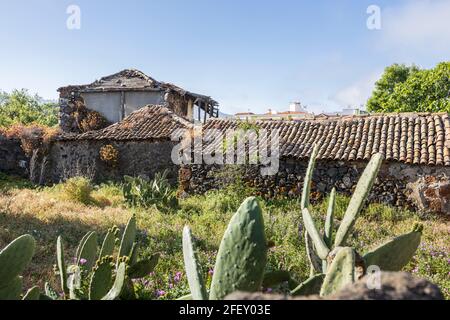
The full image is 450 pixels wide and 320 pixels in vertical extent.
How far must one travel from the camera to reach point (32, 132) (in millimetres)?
21641

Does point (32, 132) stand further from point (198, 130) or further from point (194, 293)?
point (194, 293)

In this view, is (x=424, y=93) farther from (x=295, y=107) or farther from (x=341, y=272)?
(x=341, y=272)

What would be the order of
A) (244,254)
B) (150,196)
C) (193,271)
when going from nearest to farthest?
1. (244,254)
2. (193,271)
3. (150,196)

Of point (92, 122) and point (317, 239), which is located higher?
point (92, 122)

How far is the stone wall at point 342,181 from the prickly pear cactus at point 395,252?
10910mm

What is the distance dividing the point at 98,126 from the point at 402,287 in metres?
24.7

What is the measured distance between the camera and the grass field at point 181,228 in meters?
6.88

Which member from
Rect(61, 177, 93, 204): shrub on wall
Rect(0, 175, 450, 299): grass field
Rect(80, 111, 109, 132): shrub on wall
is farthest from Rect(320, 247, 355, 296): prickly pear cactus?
Rect(80, 111, 109, 132): shrub on wall

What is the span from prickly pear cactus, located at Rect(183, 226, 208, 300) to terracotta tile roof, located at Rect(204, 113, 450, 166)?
11.6 meters

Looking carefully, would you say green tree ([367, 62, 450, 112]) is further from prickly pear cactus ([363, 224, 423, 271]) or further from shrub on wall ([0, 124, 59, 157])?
prickly pear cactus ([363, 224, 423, 271])

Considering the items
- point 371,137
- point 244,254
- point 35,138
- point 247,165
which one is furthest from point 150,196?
point 244,254

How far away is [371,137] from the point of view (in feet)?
45.6

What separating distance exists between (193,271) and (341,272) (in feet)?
2.11

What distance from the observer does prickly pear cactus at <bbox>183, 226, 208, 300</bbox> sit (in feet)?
5.85
